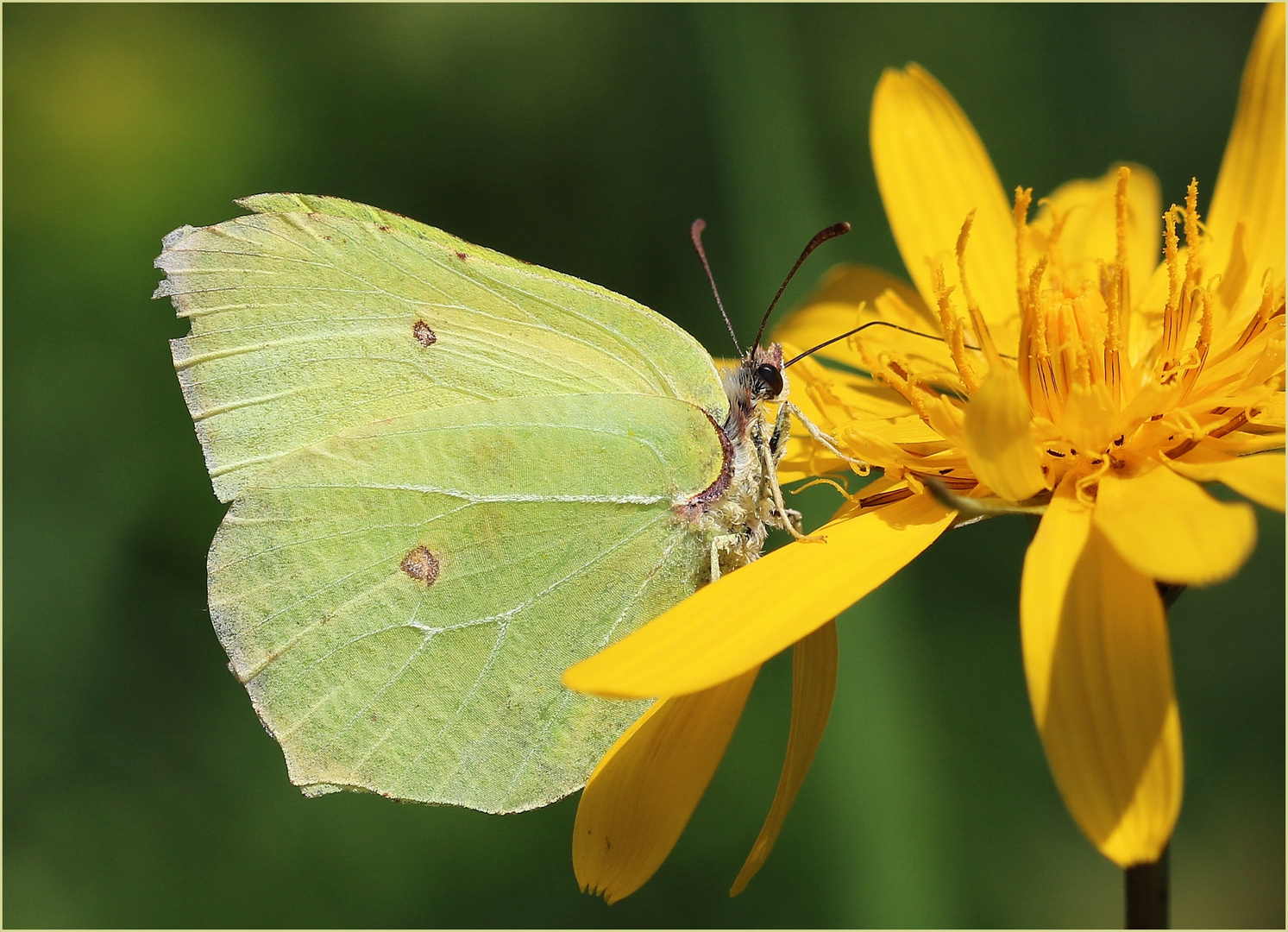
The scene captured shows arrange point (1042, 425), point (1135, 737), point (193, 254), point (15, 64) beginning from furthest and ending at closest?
point (15, 64) → point (193, 254) → point (1042, 425) → point (1135, 737)

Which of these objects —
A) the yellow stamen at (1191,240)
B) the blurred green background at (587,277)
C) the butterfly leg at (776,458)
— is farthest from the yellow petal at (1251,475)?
the blurred green background at (587,277)

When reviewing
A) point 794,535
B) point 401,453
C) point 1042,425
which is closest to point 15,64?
point 401,453

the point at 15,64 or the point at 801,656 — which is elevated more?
the point at 15,64

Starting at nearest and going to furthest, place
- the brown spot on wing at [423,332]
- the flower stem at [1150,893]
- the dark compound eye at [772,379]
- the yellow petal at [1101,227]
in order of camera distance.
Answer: the flower stem at [1150,893] → the dark compound eye at [772,379] → the brown spot on wing at [423,332] → the yellow petal at [1101,227]

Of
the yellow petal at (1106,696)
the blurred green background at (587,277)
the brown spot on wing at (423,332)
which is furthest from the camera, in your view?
the blurred green background at (587,277)

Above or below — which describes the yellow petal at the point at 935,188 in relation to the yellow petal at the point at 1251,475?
above

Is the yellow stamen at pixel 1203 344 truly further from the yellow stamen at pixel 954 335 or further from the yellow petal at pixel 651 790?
the yellow petal at pixel 651 790

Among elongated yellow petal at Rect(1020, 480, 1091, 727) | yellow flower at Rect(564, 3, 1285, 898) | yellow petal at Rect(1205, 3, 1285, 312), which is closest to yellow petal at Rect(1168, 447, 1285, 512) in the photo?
yellow flower at Rect(564, 3, 1285, 898)

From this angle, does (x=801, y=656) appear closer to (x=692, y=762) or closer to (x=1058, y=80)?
(x=692, y=762)
